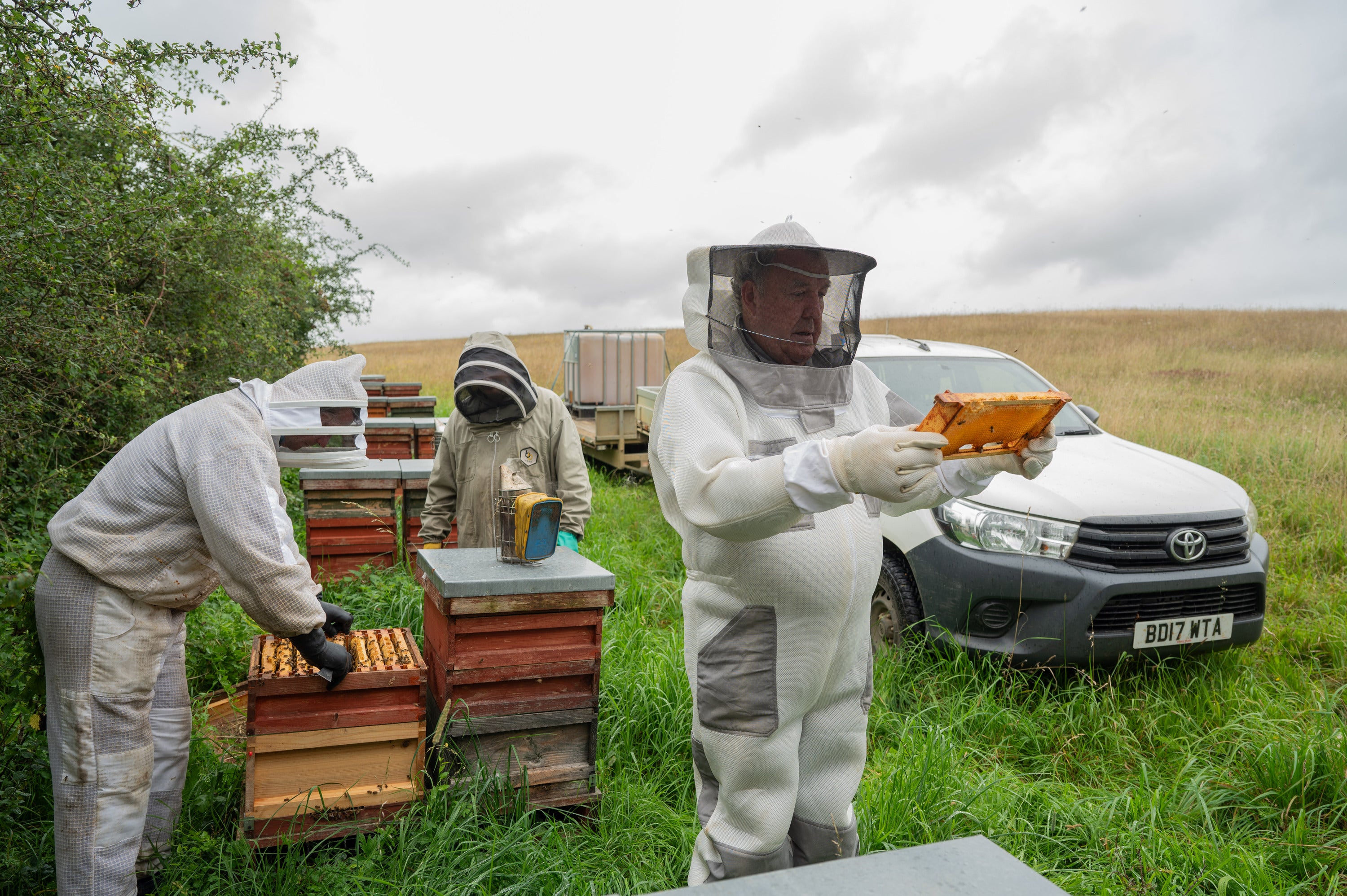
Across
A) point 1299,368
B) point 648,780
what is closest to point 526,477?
point 648,780

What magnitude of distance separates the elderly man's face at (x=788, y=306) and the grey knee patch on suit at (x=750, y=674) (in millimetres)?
679

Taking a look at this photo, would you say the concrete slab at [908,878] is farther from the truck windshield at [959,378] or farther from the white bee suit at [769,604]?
the truck windshield at [959,378]

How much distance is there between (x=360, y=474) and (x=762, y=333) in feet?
11.8

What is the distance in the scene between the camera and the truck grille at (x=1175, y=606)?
13.0 ft

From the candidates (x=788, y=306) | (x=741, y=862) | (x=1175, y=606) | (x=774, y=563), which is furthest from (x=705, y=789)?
(x=1175, y=606)

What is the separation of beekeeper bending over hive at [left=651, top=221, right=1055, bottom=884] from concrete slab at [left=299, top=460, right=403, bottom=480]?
10.8 feet

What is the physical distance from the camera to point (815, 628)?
2.12 meters

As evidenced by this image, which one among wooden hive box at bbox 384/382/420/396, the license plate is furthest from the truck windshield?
wooden hive box at bbox 384/382/420/396

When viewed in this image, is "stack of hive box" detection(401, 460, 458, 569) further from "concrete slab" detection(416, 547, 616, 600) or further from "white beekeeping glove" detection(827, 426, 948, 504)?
"white beekeeping glove" detection(827, 426, 948, 504)

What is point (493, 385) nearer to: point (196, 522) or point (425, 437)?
point (196, 522)

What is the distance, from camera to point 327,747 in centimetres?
264

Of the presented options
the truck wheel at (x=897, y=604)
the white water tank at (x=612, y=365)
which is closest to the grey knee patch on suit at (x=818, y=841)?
the truck wheel at (x=897, y=604)

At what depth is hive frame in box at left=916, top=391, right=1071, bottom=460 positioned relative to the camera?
175cm

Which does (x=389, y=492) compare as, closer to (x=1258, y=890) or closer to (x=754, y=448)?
(x=754, y=448)
